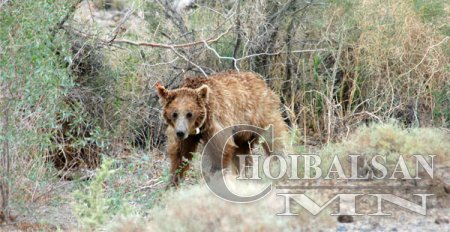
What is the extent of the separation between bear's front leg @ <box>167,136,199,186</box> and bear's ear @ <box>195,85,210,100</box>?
0.50m

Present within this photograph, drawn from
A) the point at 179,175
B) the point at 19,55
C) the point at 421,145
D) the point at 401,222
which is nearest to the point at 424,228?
the point at 401,222

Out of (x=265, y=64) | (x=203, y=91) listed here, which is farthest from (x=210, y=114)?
(x=265, y=64)

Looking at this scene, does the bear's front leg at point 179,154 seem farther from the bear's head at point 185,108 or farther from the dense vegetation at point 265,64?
the dense vegetation at point 265,64

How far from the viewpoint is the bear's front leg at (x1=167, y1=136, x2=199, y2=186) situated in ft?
31.9

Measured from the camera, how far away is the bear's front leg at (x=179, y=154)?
9.71 m

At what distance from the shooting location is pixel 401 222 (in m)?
7.55

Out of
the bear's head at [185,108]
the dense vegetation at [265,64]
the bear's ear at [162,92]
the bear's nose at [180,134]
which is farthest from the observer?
the dense vegetation at [265,64]

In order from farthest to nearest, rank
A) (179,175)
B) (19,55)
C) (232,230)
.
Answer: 1. (179,175)
2. (19,55)
3. (232,230)

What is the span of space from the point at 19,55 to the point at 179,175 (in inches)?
82.2

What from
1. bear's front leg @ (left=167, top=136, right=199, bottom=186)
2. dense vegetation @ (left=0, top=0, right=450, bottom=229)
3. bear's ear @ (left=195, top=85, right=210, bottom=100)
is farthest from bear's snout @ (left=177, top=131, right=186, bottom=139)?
dense vegetation @ (left=0, top=0, right=450, bottom=229)

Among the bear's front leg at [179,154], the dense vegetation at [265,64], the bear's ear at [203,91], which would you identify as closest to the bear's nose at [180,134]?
the bear's front leg at [179,154]

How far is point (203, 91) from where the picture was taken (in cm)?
966

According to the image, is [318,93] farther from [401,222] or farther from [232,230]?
[232,230]

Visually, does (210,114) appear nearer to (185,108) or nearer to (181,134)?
(185,108)
